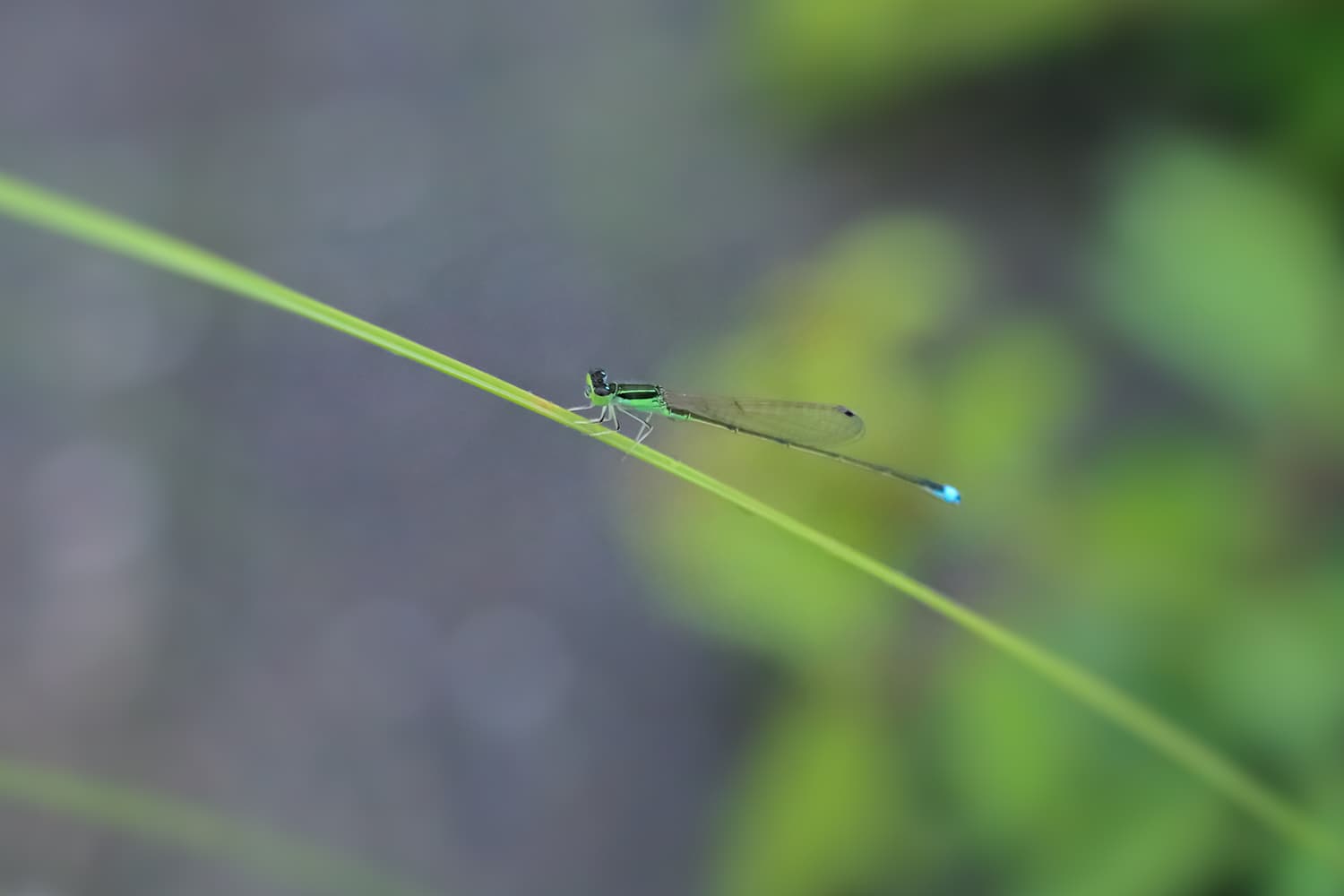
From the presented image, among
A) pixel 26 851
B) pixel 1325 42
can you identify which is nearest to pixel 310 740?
pixel 26 851

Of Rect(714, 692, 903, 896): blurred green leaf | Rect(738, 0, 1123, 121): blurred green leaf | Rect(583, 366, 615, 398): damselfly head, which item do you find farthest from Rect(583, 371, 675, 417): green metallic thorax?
Rect(738, 0, 1123, 121): blurred green leaf

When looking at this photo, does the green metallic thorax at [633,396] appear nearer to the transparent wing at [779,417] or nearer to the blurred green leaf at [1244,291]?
the transparent wing at [779,417]

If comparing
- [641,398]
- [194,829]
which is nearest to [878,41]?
[641,398]

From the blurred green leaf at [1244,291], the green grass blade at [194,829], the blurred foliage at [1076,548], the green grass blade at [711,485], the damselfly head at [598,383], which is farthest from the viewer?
the green grass blade at [194,829]

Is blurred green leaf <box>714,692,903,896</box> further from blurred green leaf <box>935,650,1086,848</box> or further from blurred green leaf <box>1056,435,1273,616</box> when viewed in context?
blurred green leaf <box>1056,435,1273,616</box>

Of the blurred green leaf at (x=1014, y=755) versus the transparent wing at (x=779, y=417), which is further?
the transparent wing at (x=779, y=417)

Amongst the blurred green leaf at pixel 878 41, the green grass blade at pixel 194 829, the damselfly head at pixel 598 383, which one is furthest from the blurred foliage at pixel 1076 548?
the green grass blade at pixel 194 829
